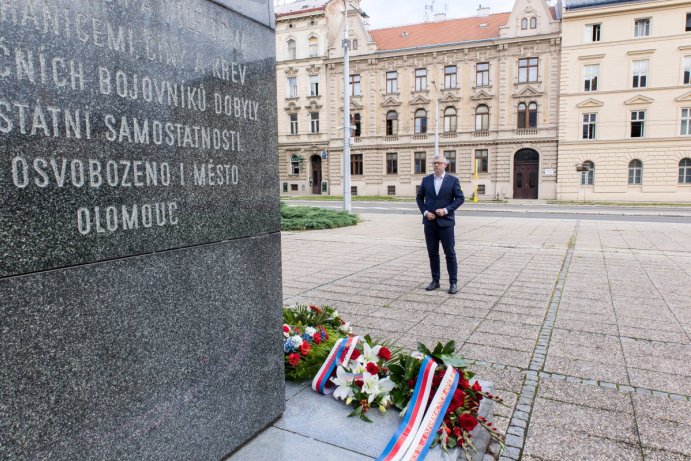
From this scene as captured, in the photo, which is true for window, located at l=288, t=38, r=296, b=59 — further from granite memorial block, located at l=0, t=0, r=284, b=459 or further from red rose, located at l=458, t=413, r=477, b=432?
red rose, located at l=458, t=413, r=477, b=432

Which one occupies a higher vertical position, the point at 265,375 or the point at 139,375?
the point at 139,375

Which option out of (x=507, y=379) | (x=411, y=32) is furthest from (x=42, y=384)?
(x=411, y=32)

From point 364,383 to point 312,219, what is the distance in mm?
13733

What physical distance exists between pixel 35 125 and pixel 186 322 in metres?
1.13

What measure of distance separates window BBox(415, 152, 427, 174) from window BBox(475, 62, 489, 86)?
7355 mm

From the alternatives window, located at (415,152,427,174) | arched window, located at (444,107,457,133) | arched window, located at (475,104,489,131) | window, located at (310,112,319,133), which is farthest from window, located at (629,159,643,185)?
window, located at (310,112,319,133)

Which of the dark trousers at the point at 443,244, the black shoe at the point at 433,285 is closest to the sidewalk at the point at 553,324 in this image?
the black shoe at the point at 433,285

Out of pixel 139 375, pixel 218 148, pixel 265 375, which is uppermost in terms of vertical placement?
pixel 218 148

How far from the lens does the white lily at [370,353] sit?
3.53 meters

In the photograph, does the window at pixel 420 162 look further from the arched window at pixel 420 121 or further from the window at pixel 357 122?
the window at pixel 357 122

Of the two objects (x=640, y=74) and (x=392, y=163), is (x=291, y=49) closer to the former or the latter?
(x=392, y=163)

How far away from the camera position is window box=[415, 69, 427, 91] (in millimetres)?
43656

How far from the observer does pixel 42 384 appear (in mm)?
1882

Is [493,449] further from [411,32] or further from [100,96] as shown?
[411,32]
